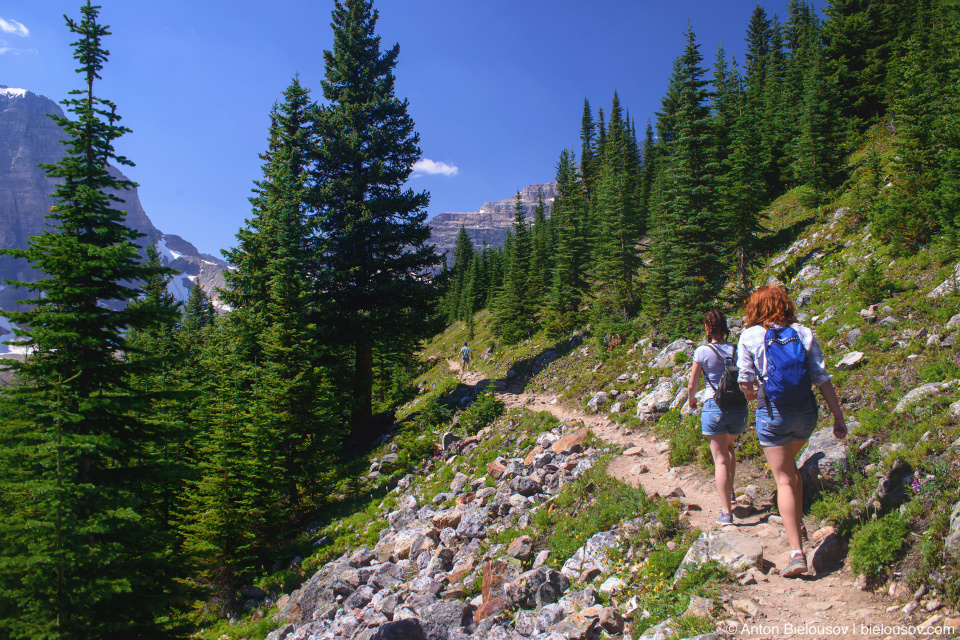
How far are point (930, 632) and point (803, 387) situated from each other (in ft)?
6.59

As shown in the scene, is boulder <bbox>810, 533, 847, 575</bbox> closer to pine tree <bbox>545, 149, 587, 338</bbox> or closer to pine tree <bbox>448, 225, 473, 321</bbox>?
pine tree <bbox>545, 149, 587, 338</bbox>

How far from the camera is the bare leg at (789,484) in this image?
175 inches

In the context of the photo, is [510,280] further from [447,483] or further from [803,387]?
[803,387]

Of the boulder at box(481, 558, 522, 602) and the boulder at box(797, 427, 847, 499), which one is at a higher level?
the boulder at box(797, 427, 847, 499)

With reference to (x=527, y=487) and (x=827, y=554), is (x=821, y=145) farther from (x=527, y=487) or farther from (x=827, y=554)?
(x=827, y=554)

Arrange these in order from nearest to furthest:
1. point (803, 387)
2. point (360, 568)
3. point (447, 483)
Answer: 1. point (803, 387)
2. point (360, 568)
3. point (447, 483)

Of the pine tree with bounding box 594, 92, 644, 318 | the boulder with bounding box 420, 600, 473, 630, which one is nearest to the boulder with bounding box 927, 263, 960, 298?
the boulder with bounding box 420, 600, 473, 630

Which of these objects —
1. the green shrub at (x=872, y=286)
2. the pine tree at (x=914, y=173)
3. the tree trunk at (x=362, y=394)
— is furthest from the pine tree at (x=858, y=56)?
the tree trunk at (x=362, y=394)

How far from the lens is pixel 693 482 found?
763 cm

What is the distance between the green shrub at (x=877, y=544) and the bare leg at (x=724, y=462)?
1422 millimetres

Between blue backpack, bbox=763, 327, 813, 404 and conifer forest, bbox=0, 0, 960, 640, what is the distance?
358 inches

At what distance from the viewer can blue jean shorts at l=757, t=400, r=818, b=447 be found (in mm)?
4336

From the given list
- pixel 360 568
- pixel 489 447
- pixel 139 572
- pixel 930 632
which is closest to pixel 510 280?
pixel 489 447

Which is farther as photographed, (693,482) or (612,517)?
(693,482)
